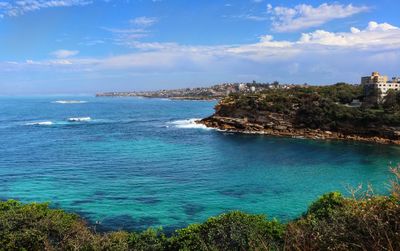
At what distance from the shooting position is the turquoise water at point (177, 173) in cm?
2895

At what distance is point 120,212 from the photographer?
27.8 m

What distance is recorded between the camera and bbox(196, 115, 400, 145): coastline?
63.3 meters

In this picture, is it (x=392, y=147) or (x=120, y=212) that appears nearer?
(x=120, y=212)

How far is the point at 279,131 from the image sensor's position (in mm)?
71062

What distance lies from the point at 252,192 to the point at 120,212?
11.8 metres

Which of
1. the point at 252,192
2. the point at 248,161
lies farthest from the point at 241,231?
the point at 248,161

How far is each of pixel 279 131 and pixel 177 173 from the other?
3571cm

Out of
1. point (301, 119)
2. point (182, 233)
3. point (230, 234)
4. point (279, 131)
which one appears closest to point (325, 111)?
point (301, 119)

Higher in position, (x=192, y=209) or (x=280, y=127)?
(x=280, y=127)

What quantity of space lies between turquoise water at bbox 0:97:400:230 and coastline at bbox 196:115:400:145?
4.52 m

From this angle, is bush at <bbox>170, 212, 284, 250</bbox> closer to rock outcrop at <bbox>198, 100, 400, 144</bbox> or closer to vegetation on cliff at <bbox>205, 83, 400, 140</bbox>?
rock outcrop at <bbox>198, 100, 400, 144</bbox>

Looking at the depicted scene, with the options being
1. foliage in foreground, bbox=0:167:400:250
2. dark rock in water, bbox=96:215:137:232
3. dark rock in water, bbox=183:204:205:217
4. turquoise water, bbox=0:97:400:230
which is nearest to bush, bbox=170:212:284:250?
foliage in foreground, bbox=0:167:400:250

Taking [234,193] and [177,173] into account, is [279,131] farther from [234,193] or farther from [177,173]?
[234,193]

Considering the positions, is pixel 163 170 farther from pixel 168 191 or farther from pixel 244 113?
pixel 244 113
